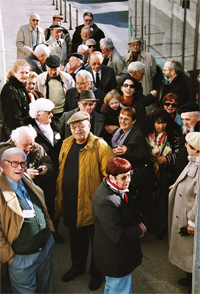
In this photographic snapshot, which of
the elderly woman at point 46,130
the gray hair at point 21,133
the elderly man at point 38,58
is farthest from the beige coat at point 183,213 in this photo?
the elderly man at point 38,58

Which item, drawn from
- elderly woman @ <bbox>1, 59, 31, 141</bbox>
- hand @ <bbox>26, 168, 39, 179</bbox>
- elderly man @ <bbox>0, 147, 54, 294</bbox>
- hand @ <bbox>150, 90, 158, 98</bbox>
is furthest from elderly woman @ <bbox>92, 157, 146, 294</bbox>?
hand @ <bbox>150, 90, 158, 98</bbox>

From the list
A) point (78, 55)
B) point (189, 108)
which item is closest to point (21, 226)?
point (189, 108)

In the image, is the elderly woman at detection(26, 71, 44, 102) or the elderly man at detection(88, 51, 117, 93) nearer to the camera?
the elderly woman at detection(26, 71, 44, 102)

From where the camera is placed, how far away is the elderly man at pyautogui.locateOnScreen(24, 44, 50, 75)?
4.39 metres

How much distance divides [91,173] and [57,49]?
7.45 feet

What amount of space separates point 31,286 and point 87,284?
547 mm

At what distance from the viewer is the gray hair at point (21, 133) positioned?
10.2ft

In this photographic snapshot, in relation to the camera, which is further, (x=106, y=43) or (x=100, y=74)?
(x=106, y=43)

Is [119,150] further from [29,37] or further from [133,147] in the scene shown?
[29,37]

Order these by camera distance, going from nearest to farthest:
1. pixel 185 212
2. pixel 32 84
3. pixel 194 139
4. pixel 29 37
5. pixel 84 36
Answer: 1. pixel 194 139
2. pixel 185 212
3. pixel 32 84
4. pixel 29 37
5. pixel 84 36

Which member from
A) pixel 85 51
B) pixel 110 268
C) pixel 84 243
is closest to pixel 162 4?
pixel 85 51

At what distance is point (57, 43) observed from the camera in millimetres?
4934

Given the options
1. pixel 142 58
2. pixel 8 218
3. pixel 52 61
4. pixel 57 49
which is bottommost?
pixel 8 218

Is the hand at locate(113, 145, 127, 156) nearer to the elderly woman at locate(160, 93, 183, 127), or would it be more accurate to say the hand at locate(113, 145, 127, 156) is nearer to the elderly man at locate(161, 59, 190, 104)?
the elderly woman at locate(160, 93, 183, 127)
